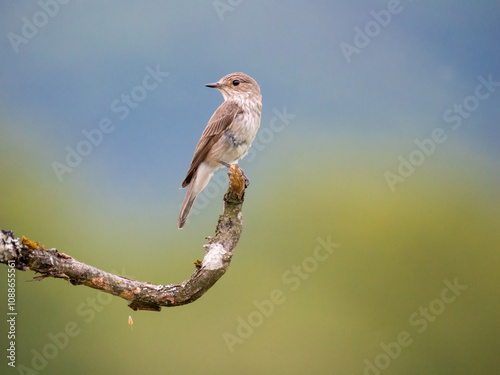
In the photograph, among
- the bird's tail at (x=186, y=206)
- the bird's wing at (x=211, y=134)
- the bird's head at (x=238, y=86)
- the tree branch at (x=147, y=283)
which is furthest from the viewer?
the bird's head at (x=238, y=86)

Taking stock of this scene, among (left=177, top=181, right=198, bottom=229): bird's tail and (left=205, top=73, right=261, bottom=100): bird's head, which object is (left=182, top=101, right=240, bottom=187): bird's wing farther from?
(left=205, top=73, right=261, bottom=100): bird's head

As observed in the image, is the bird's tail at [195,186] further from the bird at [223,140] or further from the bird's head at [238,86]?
the bird's head at [238,86]

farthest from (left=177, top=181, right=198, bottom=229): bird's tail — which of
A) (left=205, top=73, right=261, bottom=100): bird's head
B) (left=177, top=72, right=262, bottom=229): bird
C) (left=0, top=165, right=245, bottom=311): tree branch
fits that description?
(left=205, top=73, right=261, bottom=100): bird's head

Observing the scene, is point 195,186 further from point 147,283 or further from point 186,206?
point 147,283

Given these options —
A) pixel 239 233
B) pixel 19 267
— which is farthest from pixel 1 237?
pixel 239 233

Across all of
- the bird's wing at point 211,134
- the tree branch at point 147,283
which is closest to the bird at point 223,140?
the bird's wing at point 211,134

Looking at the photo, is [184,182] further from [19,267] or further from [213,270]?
[19,267]

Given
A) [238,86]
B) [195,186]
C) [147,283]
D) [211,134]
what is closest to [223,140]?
[211,134]
